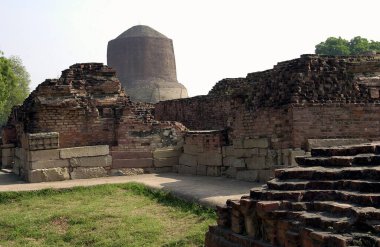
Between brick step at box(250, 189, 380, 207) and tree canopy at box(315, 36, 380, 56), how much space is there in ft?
108

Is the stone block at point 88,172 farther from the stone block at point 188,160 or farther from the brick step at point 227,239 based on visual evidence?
the brick step at point 227,239

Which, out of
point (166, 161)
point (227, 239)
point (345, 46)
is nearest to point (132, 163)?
point (166, 161)

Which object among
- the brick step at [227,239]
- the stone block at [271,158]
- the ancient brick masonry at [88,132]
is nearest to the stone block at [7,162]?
the ancient brick masonry at [88,132]

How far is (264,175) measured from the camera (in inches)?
307

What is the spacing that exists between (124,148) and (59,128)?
1.44 meters

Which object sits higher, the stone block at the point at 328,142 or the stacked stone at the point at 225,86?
the stacked stone at the point at 225,86

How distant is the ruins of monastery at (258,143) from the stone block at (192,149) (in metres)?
0.04

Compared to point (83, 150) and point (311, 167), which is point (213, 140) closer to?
point (83, 150)

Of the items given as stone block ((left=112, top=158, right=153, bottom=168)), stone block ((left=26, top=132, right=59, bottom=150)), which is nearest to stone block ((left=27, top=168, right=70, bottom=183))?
stone block ((left=26, top=132, right=59, bottom=150))

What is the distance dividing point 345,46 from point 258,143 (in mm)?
29803

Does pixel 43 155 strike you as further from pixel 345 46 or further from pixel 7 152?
pixel 345 46

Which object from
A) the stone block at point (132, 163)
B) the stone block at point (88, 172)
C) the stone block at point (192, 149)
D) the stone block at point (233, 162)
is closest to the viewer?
the stone block at point (233, 162)

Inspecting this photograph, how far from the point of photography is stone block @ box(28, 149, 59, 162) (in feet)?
29.0

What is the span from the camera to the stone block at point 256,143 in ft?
25.4
